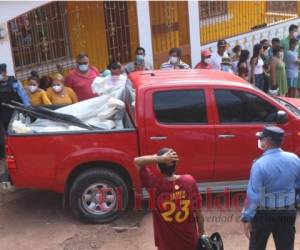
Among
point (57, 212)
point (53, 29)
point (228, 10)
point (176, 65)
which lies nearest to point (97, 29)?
point (53, 29)

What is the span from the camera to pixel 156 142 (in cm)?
655

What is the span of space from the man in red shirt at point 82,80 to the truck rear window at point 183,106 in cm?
259

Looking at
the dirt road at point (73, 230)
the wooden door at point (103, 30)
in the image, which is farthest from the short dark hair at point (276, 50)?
the dirt road at point (73, 230)

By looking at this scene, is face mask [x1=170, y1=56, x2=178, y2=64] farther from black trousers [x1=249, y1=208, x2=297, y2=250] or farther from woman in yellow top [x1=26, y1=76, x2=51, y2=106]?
black trousers [x1=249, y1=208, x2=297, y2=250]

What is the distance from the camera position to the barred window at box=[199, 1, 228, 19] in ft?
44.1

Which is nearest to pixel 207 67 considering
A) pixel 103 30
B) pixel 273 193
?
pixel 103 30

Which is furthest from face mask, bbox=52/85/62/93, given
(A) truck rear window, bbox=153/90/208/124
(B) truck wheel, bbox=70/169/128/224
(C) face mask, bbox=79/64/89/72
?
(A) truck rear window, bbox=153/90/208/124

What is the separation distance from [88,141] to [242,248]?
215 centimetres

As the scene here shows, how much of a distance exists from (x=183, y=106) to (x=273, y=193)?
7.26ft

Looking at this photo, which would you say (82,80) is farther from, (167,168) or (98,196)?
(167,168)

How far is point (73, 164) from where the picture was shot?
6551 millimetres

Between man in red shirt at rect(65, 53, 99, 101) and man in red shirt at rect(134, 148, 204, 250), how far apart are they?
4.72m

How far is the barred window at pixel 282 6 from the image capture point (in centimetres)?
1501

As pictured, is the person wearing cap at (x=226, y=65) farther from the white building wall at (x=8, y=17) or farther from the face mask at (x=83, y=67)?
the white building wall at (x=8, y=17)
